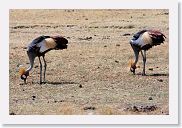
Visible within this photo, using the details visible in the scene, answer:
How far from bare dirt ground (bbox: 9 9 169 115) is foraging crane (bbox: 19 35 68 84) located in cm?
6

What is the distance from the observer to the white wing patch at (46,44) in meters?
18.3

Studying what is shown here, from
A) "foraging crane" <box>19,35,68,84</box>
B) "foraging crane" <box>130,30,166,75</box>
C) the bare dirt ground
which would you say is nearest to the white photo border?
the bare dirt ground

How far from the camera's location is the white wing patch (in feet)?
60.1

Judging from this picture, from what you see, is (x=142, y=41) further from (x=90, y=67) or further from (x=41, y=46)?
(x=41, y=46)

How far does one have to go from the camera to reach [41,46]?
60.3 ft
